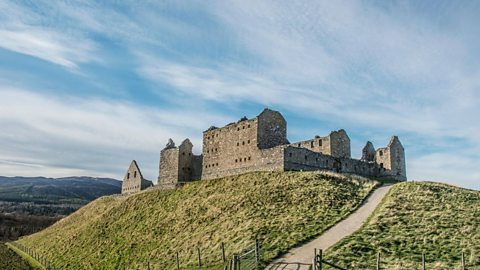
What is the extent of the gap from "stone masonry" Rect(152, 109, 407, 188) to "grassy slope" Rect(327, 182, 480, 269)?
12965 mm

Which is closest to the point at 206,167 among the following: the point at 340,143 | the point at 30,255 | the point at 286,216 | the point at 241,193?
the point at 241,193

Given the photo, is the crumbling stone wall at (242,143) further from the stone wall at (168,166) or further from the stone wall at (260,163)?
the stone wall at (168,166)

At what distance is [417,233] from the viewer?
32.7 metres

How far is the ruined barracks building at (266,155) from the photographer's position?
53.1 m

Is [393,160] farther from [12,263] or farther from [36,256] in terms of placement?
[12,263]

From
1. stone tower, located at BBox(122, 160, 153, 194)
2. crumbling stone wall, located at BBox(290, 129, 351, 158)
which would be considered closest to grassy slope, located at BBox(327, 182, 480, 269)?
crumbling stone wall, located at BBox(290, 129, 351, 158)

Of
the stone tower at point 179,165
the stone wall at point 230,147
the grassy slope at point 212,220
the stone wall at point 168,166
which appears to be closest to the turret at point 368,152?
the grassy slope at point 212,220

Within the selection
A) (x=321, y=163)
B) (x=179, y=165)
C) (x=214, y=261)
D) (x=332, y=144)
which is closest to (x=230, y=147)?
(x=179, y=165)

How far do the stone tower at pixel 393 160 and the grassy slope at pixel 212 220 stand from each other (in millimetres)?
15385

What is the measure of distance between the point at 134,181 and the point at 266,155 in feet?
102

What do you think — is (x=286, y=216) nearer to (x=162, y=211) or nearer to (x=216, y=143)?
(x=162, y=211)

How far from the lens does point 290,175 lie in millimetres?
48438

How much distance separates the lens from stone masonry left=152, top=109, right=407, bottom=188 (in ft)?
174

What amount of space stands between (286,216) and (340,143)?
25.0m
